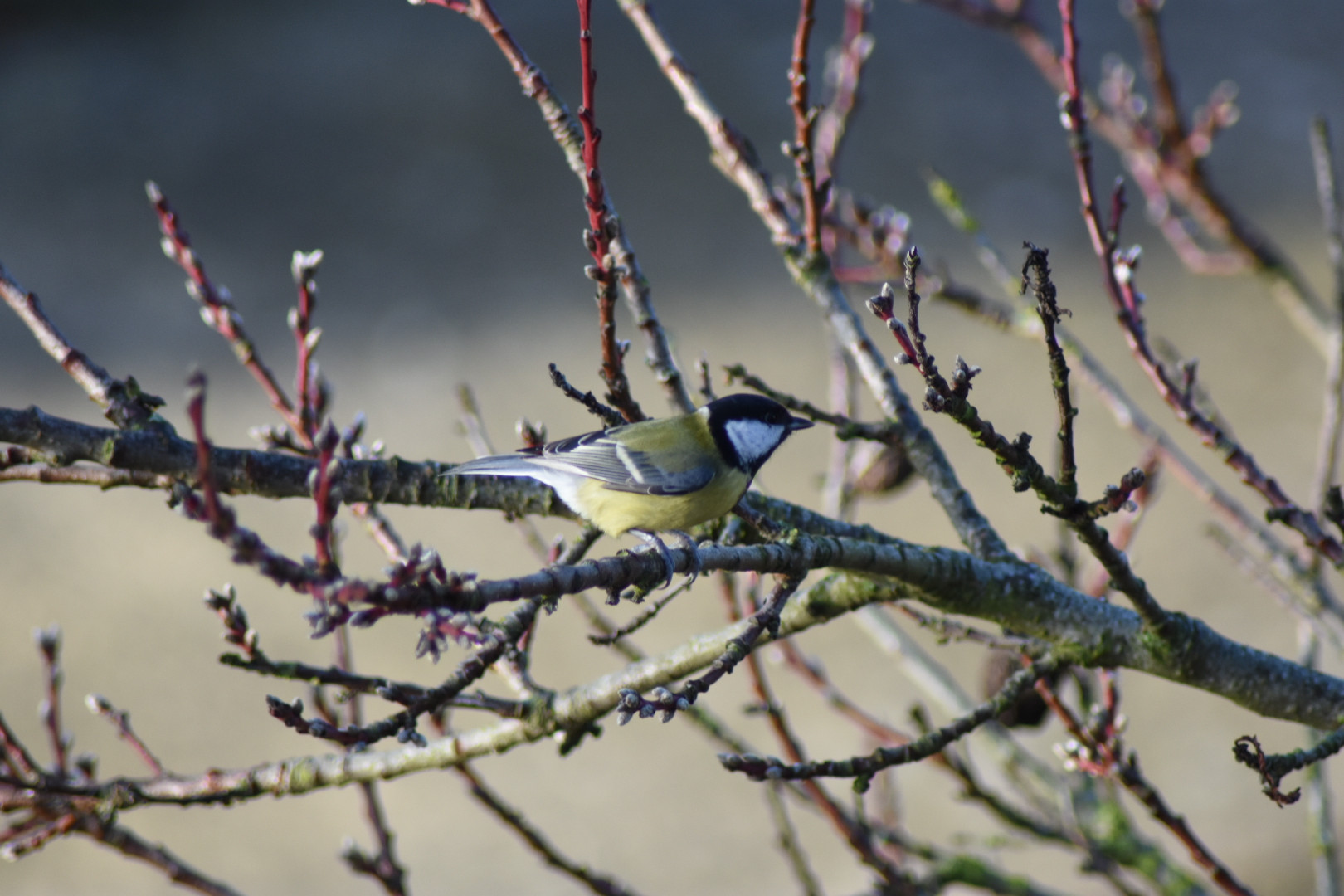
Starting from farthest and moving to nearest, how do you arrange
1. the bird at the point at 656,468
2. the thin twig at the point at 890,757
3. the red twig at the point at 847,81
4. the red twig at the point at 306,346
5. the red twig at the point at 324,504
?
the red twig at the point at 847,81
the bird at the point at 656,468
the red twig at the point at 306,346
the thin twig at the point at 890,757
the red twig at the point at 324,504

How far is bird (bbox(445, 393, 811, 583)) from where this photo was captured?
54.8 inches

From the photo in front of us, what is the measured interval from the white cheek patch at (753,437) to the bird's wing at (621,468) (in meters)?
0.12

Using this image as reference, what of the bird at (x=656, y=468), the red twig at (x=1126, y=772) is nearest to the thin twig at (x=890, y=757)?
the red twig at (x=1126, y=772)

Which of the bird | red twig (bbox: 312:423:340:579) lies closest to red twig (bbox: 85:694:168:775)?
the bird

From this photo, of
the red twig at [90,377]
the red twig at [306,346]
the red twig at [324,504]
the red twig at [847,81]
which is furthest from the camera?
the red twig at [847,81]

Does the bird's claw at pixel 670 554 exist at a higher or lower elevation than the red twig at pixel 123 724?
higher

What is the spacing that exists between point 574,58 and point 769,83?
45.4 inches

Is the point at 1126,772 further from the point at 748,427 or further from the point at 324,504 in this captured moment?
the point at 324,504

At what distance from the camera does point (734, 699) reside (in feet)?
11.4

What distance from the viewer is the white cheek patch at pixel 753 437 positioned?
63.4 inches

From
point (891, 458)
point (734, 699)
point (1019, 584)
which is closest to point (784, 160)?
point (734, 699)

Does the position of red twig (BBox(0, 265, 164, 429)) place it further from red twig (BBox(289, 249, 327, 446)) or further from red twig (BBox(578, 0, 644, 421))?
red twig (BBox(578, 0, 644, 421))

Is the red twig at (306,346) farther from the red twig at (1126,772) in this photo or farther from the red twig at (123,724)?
the red twig at (1126,772)

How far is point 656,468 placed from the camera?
1550mm
